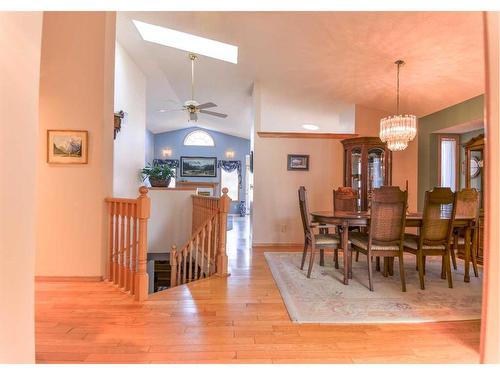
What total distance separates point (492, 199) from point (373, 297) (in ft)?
5.64

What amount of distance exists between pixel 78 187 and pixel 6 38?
208 centimetres

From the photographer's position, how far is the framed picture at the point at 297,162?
496 centimetres

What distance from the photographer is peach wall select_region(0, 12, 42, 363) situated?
109cm

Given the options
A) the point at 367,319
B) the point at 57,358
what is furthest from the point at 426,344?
the point at 57,358

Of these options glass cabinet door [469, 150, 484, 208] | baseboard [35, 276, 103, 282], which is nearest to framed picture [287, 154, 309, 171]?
glass cabinet door [469, 150, 484, 208]

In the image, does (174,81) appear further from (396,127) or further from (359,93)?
(396,127)

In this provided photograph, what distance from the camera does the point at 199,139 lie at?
11.4 metres

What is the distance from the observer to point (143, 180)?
574 cm

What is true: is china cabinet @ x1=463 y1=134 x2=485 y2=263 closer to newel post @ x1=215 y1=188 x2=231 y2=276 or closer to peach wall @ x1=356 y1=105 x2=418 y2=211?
peach wall @ x1=356 y1=105 x2=418 y2=211

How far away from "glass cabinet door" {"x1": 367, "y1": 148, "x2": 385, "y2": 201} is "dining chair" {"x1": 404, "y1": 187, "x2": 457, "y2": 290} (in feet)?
5.33

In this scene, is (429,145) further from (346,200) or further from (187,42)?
Answer: (187,42)

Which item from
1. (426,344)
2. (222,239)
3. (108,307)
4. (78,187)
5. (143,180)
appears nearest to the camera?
(426,344)

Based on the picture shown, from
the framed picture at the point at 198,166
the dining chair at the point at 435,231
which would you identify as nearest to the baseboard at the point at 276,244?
the dining chair at the point at 435,231
